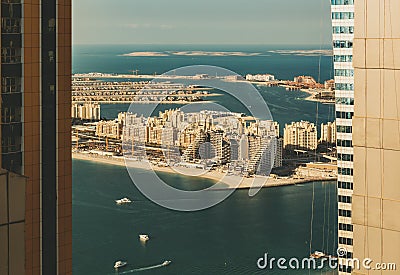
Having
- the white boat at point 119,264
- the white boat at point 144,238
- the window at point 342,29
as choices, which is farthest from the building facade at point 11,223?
the white boat at point 144,238

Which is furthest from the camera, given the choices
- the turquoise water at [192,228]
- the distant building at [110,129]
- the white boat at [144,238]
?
the distant building at [110,129]

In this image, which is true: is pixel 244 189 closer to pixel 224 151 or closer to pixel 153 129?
pixel 224 151

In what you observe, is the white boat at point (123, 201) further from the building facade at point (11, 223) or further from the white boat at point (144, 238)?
the building facade at point (11, 223)

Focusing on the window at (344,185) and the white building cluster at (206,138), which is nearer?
the window at (344,185)

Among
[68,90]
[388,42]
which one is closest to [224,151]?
[68,90]

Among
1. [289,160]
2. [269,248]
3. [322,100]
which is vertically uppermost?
[322,100]

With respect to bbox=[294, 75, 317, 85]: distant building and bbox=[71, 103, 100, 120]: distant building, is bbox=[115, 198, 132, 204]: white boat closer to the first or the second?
bbox=[71, 103, 100, 120]: distant building
